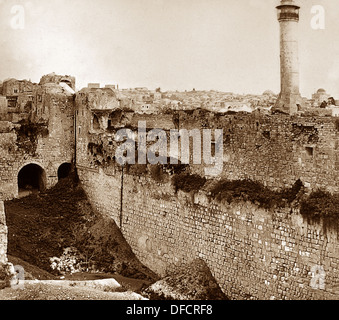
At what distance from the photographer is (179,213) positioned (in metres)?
18.1

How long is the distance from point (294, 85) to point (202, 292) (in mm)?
21560

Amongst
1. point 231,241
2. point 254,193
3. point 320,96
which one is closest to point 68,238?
point 231,241

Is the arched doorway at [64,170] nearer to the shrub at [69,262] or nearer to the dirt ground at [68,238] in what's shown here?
the dirt ground at [68,238]

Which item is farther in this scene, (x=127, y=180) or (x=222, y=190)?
(x=127, y=180)

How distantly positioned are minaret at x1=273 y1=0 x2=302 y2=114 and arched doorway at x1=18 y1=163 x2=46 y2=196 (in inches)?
562

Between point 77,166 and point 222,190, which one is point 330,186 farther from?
point 77,166

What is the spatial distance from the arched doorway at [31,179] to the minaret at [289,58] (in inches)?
562

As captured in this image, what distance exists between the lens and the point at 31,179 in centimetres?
2662

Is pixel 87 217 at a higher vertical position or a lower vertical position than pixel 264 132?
lower

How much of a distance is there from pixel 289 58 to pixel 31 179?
1673 centimetres

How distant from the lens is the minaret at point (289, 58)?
3366 centimetres

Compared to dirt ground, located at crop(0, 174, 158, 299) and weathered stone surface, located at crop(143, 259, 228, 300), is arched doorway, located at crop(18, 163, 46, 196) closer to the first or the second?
dirt ground, located at crop(0, 174, 158, 299)

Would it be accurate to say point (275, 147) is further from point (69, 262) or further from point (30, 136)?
point (30, 136)
